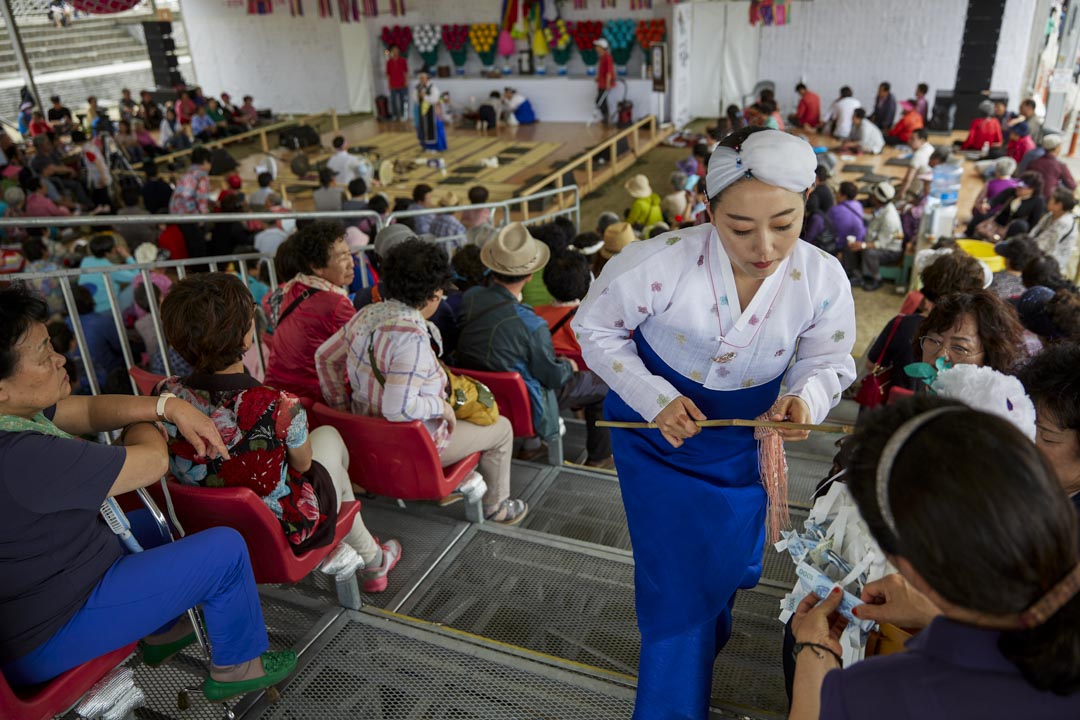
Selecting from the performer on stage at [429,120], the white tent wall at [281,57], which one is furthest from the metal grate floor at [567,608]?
the white tent wall at [281,57]

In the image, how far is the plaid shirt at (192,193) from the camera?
794 cm

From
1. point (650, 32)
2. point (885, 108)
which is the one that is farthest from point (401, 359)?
point (650, 32)

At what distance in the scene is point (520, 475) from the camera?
322 cm

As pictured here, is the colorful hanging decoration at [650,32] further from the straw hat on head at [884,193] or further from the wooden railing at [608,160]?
the straw hat on head at [884,193]

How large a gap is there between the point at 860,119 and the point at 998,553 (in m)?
12.1

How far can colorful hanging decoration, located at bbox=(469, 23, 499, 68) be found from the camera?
15.2 meters

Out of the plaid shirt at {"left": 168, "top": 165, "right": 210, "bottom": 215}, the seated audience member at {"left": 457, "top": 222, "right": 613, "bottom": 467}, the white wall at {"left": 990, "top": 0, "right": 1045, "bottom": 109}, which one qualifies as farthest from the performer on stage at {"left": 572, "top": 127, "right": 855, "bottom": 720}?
the white wall at {"left": 990, "top": 0, "right": 1045, "bottom": 109}

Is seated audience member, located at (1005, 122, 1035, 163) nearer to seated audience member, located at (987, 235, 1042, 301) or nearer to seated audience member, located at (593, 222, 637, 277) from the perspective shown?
seated audience member, located at (987, 235, 1042, 301)

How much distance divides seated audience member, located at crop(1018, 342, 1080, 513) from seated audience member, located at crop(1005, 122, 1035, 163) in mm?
9369

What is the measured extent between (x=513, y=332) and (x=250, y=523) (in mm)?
1333

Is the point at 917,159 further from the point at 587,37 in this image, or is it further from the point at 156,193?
the point at 156,193

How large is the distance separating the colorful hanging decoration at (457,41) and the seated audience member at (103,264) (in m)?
10.8

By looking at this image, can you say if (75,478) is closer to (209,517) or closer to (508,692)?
(209,517)

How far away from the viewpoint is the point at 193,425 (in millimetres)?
1790
